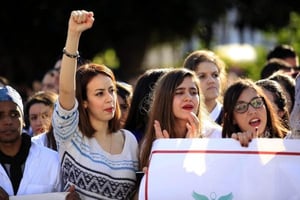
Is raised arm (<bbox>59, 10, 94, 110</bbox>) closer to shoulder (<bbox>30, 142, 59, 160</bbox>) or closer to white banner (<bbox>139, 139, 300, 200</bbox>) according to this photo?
shoulder (<bbox>30, 142, 59, 160</bbox>)

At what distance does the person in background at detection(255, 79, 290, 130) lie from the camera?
7.61 metres

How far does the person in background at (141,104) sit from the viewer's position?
741 centimetres

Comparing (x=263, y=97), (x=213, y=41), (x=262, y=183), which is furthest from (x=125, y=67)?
(x=262, y=183)

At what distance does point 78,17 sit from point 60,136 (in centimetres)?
73

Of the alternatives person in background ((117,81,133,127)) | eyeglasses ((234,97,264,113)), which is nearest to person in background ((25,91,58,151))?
person in background ((117,81,133,127))

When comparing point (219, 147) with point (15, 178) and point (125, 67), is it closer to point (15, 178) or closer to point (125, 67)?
point (15, 178)

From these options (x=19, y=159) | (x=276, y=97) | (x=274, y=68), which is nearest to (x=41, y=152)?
(x=19, y=159)

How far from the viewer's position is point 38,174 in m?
6.18

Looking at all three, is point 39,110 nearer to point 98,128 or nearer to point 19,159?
point 98,128

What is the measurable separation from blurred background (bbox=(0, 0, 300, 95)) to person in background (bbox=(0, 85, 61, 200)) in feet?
38.4

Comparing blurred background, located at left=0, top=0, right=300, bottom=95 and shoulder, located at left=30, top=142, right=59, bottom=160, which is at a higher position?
blurred background, located at left=0, top=0, right=300, bottom=95

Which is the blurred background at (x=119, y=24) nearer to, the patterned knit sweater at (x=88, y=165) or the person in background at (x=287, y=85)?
the person in background at (x=287, y=85)

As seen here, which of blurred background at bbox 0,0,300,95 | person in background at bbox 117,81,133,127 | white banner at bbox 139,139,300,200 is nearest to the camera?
white banner at bbox 139,139,300,200

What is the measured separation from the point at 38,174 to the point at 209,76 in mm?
2463
